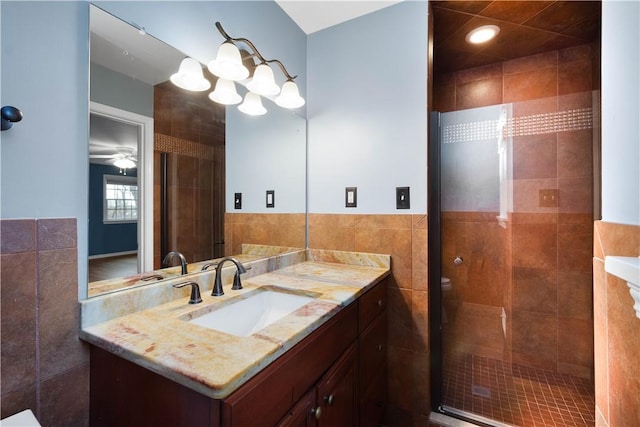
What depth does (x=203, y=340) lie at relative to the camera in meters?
0.75

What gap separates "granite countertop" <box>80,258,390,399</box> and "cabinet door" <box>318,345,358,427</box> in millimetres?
223

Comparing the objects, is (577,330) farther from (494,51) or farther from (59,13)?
(59,13)

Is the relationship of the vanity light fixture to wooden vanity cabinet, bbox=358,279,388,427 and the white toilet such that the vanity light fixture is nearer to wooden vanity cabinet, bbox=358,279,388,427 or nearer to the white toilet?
wooden vanity cabinet, bbox=358,279,388,427

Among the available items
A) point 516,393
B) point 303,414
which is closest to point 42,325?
point 303,414

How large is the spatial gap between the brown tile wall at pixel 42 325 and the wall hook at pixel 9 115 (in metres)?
0.24

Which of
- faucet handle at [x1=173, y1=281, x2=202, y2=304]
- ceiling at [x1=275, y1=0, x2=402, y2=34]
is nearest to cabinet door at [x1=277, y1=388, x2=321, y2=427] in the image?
faucet handle at [x1=173, y1=281, x2=202, y2=304]

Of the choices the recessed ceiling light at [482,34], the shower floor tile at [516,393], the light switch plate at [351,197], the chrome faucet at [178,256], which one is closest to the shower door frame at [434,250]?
the shower floor tile at [516,393]

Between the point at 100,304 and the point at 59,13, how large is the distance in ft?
2.85

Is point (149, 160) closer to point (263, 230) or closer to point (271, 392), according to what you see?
point (263, 230)

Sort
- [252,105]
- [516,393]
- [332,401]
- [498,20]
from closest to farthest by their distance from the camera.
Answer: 1. [332,401]
2. [252,105]
3. [498,20]
4. [516,393]

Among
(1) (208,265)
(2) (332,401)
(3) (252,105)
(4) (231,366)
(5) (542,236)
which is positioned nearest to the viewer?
(4) (231,366)

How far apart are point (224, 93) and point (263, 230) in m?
0.79

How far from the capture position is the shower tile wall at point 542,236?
1952 mm

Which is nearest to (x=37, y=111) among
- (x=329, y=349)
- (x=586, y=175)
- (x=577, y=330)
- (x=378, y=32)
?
(x=329, y=349)
